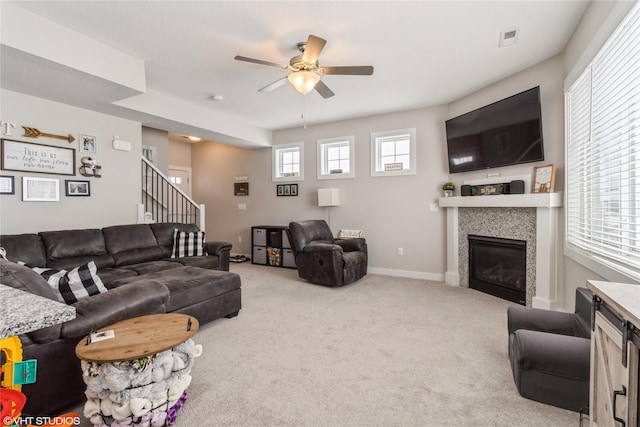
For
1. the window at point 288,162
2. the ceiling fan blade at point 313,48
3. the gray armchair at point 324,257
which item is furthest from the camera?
the window at point 288,162

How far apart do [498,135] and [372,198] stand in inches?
85.6

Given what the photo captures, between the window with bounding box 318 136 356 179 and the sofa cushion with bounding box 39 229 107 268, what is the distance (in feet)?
12.0

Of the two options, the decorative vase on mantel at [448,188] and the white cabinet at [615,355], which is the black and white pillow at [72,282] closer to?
the white cabinet at [615,355]

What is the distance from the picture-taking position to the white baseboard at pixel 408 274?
4.81 m

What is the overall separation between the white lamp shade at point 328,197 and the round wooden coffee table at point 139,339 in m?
3.77

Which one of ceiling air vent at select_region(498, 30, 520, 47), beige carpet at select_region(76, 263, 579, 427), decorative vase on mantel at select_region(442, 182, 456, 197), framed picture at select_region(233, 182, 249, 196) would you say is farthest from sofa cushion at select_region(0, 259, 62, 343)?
framed picture at select_region(233, 182, 249, 196)

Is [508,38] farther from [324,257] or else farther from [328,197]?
[328,197]

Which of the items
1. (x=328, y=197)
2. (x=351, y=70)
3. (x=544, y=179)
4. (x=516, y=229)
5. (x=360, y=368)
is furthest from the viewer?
(x=328, y=197)

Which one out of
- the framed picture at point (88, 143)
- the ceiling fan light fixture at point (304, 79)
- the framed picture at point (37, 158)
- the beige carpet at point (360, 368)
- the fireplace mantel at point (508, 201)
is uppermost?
the ceiling fan light fixture at point (304, 79)

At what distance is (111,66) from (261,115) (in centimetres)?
254

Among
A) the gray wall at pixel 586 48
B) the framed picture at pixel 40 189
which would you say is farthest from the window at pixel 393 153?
the framed picture at pixel 40 189

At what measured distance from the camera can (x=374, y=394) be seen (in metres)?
1.89

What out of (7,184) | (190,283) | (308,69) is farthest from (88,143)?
(308,69)

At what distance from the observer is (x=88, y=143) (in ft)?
13.2
